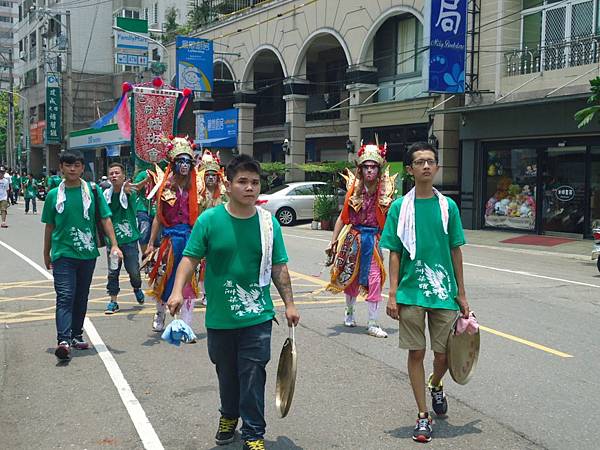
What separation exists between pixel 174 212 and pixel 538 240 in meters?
14.2

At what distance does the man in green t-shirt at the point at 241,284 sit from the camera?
4062 millimetres

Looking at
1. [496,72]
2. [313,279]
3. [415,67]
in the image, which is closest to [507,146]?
[496,72]

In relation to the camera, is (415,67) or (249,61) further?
(249,61)

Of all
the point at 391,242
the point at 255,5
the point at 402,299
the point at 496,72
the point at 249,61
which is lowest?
the point at 402,299

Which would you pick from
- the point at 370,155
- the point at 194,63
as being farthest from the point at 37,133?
the point at 370,155

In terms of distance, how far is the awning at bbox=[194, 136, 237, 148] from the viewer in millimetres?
35031

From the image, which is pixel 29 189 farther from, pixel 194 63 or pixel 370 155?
pixel 370 155

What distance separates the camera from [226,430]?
433 cm

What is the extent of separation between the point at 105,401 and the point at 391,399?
2.15m

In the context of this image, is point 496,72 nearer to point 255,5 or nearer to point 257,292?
point 255,5

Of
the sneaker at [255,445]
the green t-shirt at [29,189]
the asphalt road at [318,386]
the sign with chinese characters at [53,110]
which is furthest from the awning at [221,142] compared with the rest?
the sneaker at [255,445]

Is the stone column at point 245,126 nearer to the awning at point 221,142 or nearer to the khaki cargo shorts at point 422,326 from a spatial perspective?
the awning at point 221,142

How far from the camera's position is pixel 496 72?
20.8m

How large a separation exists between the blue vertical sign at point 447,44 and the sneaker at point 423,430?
662 inches
